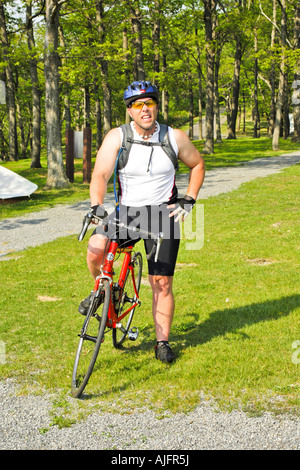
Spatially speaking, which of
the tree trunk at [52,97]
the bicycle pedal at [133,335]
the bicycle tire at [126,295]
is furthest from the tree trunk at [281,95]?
the bicycle pedal at [133,335]

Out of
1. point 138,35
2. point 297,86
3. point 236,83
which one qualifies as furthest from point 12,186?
point 236,83

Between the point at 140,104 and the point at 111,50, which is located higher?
the point at 111,50

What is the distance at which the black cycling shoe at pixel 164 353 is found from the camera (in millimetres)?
4547

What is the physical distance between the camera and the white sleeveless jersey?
422 centimetres

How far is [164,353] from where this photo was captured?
15.0 ft

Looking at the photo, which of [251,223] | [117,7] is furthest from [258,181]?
[117,7]

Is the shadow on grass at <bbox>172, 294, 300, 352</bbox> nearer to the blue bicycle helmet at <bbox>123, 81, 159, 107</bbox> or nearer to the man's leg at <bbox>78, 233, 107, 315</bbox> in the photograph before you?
the man's leg at <bbox>78, 233, 107, 315</bbox>

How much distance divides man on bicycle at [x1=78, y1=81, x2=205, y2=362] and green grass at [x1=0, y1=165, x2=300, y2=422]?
499 millimetres

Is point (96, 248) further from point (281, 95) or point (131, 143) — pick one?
point (281, 95)

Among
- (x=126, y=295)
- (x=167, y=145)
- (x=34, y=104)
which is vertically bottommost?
(x=126, y=295)

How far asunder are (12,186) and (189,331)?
13.2 metres

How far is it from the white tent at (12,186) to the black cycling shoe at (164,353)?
519 inches

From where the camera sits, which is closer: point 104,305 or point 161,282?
point 104,305
